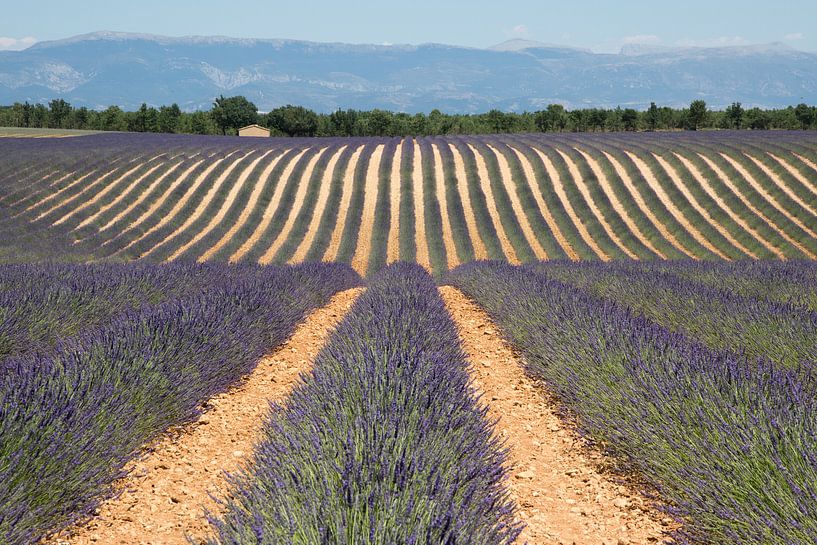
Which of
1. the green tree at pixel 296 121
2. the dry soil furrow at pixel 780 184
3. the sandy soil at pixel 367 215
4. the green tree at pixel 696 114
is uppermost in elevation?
the green tree at pixel 696 114

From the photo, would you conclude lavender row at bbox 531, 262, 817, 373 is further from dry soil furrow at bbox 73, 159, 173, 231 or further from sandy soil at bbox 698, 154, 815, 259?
dry soil furrow at bbox 73, 159, 173, 231

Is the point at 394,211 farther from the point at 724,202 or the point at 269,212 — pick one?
the point at 724,202

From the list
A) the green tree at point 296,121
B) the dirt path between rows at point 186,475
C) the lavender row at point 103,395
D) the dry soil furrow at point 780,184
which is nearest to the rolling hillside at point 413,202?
the dry soil furrow at point 780,184

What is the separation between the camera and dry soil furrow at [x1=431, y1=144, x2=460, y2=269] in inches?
896

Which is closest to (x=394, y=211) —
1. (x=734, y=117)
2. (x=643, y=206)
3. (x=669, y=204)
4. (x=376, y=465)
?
(x=643, y=206)

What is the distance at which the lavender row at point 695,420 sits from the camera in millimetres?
2906

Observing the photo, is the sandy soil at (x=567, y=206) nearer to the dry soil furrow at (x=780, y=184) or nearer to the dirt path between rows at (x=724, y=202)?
the dirt path between rows at (x=724, y=202)

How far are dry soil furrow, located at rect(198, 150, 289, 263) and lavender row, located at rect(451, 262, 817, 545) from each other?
631 inches

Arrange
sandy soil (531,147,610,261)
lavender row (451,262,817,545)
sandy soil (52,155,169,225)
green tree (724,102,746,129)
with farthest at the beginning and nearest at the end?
1. green tree (724,102,746,129)
2. sandy soil (52,155,169,225)
3. sandy soil (531,147,610,261)
4. lavender row (451,262,817,545)

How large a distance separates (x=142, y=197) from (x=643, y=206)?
21.6 m

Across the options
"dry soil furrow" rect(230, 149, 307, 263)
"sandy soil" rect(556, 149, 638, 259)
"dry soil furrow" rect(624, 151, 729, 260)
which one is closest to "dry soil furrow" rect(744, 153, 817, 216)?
"dry soil furrow" rect(624, 151, 729, 260)

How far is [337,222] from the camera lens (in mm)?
26969

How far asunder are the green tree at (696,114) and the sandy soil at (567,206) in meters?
29.8

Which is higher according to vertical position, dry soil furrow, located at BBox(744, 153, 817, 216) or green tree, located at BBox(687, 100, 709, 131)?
green tree, located at BBox(687, 100, 709, 131)
